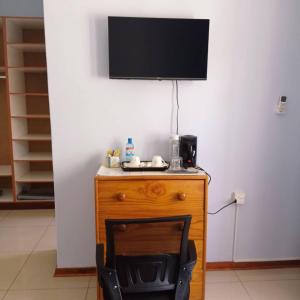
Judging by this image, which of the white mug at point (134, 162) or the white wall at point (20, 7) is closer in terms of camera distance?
the white mug at point (134, 162)

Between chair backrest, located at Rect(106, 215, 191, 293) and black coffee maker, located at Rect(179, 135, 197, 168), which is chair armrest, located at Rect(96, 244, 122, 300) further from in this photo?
black coffee maker, located at Rect(179, 135, 197, 168)

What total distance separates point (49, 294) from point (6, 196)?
1.98m

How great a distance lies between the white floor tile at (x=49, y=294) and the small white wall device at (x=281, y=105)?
1921mm

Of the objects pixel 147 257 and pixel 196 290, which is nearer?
pixel 147 257

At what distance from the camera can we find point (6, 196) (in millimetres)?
3596

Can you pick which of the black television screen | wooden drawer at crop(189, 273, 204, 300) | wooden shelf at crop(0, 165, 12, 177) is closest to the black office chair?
wooden drawer at crop(189, 273, 204, 300)

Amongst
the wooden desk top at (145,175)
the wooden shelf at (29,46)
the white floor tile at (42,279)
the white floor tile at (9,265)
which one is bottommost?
the white floor tile at (9,265)

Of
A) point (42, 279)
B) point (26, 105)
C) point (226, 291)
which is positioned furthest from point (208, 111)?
point (26, 105)

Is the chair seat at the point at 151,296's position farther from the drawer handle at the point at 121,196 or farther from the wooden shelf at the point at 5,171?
the wooden shelf at the point at 5,171

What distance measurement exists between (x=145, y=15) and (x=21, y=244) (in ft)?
7.47

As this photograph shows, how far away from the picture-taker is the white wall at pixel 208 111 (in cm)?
198

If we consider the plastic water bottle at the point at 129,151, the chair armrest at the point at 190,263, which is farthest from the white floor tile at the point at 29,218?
the chair armrest at the point at 190,263

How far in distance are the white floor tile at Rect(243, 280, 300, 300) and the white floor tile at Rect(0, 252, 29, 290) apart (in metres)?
1.75

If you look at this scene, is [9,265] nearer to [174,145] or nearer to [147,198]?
[147,198]
